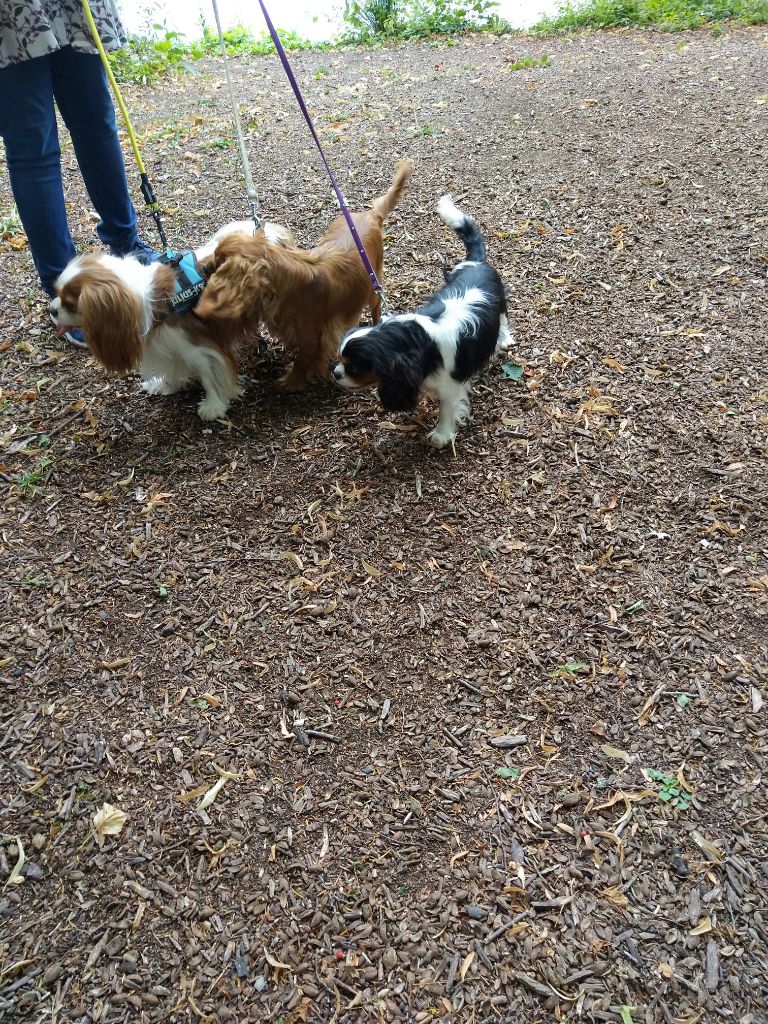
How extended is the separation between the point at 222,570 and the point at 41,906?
1.39m

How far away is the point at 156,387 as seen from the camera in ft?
13.0

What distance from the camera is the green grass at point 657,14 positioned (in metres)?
8.48

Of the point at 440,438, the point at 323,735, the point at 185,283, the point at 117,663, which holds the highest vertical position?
A: the point at 185,283

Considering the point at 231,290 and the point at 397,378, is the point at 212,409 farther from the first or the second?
the point at 397,378

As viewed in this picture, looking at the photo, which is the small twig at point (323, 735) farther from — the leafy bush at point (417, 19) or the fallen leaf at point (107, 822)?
the leafy bush at point (417, 19)

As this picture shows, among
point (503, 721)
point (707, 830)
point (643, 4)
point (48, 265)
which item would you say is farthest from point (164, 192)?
point (643, 4)

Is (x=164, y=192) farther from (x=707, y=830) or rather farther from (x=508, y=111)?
(x=707, y=830)

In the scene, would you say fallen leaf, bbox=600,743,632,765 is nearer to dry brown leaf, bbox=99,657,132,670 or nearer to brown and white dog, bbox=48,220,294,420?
dry brown leaf, bbox=99,657,132,670

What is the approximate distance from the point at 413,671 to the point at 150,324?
211cm

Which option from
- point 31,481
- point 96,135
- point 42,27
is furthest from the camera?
point 96,135

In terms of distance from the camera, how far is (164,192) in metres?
Result: 5.70

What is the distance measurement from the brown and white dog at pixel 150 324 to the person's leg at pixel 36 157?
689mm

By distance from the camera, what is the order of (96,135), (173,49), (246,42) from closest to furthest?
(96,135) → (173,49) → (246,42)

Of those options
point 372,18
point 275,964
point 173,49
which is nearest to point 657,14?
point 372,18
